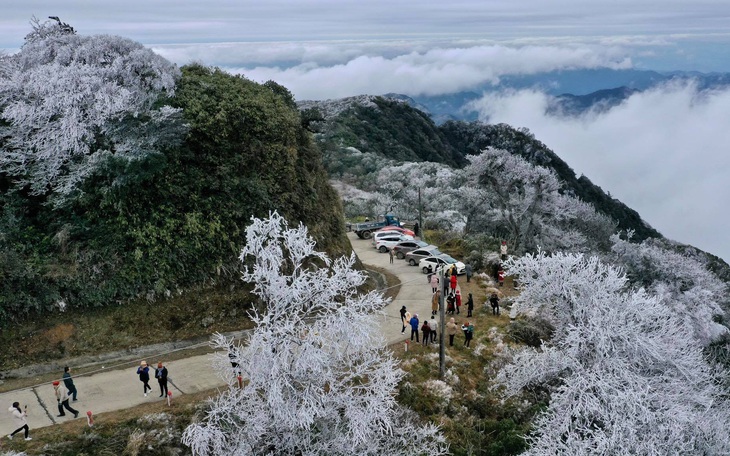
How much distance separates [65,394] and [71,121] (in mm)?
9832

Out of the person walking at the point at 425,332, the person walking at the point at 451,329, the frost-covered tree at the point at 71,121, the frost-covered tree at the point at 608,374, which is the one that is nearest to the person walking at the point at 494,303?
the person walking at the point at 451,329

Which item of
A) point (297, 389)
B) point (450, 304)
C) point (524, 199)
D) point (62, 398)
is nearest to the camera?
point (297, 389)

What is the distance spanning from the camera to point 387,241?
34.5 m

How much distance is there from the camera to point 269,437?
13.6 m

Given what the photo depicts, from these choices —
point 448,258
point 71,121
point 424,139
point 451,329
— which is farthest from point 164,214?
point 424,139

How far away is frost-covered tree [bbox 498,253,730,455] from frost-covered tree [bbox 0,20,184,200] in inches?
561

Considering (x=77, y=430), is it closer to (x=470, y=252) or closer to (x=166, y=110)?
(x=166, y=110)

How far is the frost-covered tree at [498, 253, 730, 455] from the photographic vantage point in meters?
14.3

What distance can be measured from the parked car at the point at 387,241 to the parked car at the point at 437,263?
3.73 meters

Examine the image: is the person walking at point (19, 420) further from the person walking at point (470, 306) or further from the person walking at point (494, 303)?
the person walking at point (494, 303)

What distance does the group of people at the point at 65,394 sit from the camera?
46.1 ft

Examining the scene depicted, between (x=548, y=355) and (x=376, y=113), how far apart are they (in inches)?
3901

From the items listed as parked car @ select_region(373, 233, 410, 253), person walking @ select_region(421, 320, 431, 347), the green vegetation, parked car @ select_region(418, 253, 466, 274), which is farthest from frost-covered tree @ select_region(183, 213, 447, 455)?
parked car @ select_region(373, 233, 410, 253)

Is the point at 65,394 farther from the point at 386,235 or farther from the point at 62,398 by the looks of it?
the point at 386,235
